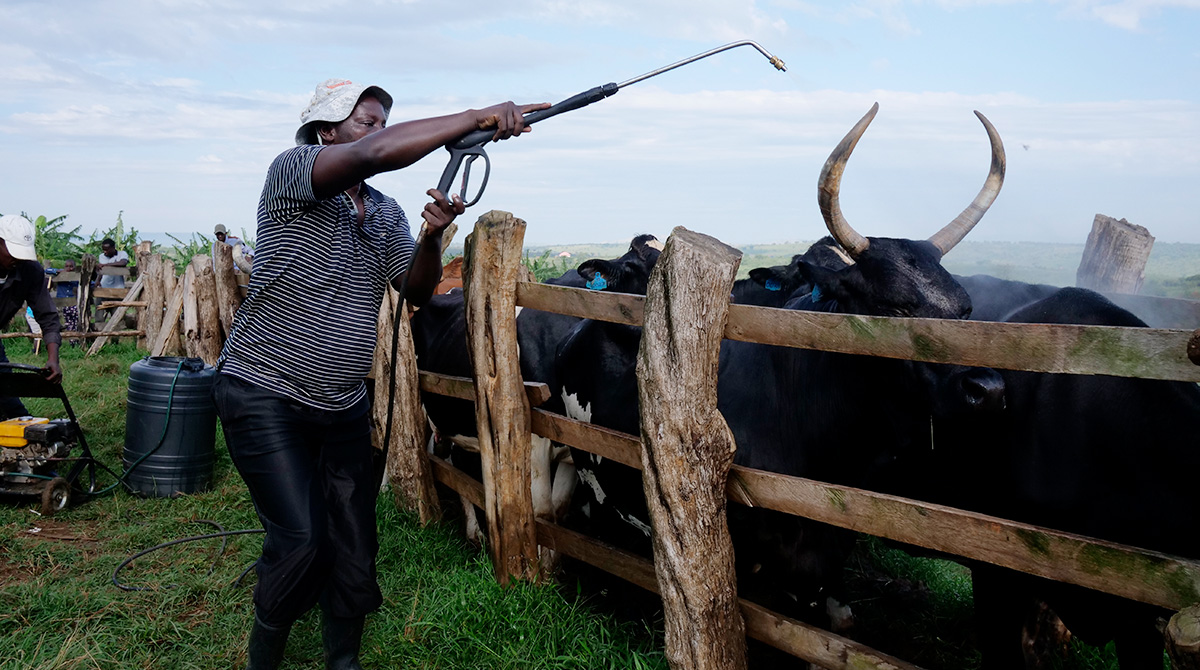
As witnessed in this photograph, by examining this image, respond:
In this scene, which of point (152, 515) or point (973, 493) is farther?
point (152, 515)

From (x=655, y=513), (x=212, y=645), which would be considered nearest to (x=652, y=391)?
(x=655, y=513)

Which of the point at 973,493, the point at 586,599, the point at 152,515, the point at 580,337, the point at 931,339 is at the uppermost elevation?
the point at 931,339

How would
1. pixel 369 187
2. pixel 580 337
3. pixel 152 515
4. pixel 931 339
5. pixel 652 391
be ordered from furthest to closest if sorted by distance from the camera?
pixel 152 515, pixel 580 337, pixel 369 187, pixel 652 391, pixel 931 339

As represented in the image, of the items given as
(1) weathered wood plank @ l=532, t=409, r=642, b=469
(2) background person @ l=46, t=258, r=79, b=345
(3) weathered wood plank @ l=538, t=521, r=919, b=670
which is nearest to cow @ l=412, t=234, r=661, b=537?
(1) weathered wood plank @ l=532, t=409, r=642, b=469

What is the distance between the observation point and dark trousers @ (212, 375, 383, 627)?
312 cm

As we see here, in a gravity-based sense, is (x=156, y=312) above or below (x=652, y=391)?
below

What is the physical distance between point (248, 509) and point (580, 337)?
9.00 feet

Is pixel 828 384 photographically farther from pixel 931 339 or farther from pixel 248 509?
pixel 248 509

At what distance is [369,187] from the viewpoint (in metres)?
3.57

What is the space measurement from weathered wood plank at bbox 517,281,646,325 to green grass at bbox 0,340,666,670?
1.31 metres

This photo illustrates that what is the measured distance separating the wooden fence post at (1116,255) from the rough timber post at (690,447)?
3.22m

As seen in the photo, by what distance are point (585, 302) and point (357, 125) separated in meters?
1.10

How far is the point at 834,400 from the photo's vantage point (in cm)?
369

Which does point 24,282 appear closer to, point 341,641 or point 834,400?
point 341,641
